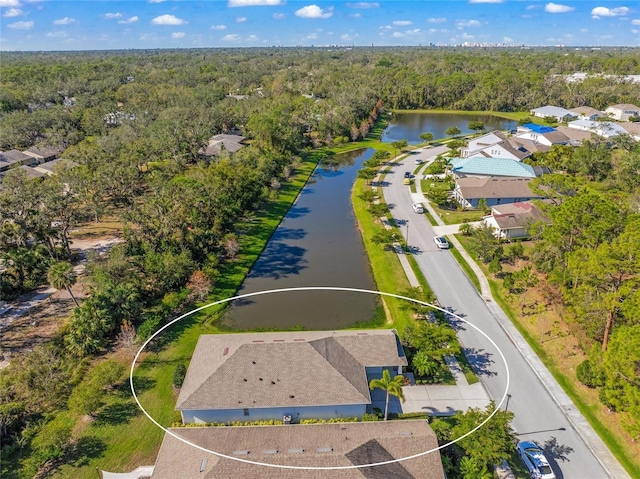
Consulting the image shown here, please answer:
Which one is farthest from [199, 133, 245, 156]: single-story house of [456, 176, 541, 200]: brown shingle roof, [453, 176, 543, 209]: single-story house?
[456, 176, 541, 200]: brown shingle roof

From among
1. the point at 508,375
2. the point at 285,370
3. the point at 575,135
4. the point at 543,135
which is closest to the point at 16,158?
the point at 285,370

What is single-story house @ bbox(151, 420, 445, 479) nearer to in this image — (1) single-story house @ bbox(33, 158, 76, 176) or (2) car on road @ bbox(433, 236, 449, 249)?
(2) car on road @ bbox(433, 236, 449, 249)

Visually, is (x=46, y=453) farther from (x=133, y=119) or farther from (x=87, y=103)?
(x=87, y=103)

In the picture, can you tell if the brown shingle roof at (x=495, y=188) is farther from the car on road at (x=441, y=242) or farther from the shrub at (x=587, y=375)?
the shrub at (x=587, y=375)

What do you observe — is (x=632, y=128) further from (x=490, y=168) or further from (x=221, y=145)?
(x=221, y=145)

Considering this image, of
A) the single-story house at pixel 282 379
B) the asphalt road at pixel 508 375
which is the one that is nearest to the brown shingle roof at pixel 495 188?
the asphalt road at pixel 508 375

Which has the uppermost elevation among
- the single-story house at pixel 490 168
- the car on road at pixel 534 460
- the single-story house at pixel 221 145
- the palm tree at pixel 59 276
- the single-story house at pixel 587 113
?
the single-story house at pixel 587 113

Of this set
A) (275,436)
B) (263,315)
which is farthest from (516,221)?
(275,436)
